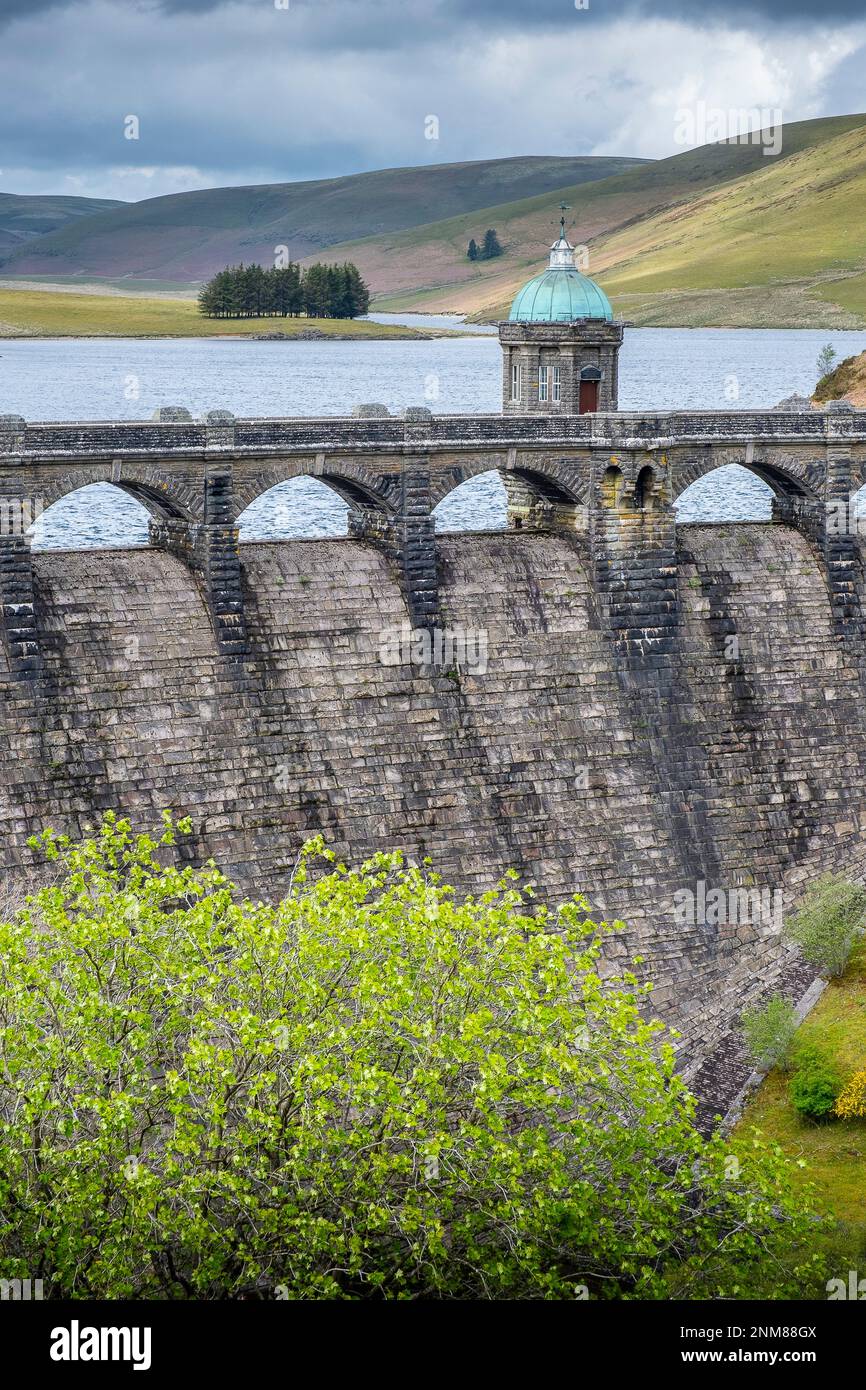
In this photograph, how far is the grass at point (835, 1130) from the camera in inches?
1817

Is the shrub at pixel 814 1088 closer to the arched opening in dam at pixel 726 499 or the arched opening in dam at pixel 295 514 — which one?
the arched opening in dam at pixel 295 514

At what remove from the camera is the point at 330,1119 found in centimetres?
3738

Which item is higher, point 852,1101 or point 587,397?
point 587,397

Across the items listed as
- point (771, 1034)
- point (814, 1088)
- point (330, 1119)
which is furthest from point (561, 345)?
point (330, 1119)

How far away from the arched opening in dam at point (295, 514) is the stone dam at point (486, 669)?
31.3 meters

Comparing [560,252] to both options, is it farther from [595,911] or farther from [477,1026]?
[477,1026]

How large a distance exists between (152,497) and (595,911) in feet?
72.9

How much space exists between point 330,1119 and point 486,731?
27.4 meters

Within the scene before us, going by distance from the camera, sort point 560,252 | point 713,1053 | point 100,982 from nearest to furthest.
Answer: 1. point 100,982
2. point 713,1053
3. point 560,252

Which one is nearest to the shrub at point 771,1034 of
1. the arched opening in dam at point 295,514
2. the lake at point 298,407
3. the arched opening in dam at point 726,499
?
the lake at point 298,407

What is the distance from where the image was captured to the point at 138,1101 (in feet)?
112

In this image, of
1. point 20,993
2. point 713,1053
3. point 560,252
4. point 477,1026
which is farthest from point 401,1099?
point 560,252

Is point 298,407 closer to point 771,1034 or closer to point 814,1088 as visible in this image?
point 771,1034

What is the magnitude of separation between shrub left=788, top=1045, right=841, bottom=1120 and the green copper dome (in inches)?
1361
